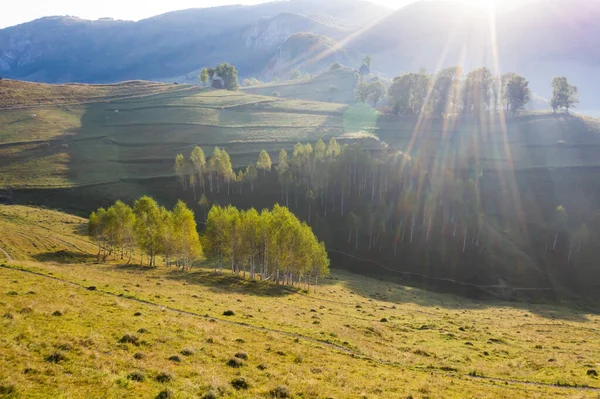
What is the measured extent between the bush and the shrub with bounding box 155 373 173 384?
6.21 m

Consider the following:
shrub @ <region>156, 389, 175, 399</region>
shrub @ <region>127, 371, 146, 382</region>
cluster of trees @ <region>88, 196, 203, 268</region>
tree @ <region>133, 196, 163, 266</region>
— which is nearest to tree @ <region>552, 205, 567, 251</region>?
cluster of trees @ <region>88, 196, 203, 268</region>

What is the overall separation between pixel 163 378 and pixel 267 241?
5972cm

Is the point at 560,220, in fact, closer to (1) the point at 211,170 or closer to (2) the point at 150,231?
(1) the point at 211,170

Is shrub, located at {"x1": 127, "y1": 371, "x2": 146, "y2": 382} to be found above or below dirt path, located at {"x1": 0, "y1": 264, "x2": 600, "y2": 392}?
above

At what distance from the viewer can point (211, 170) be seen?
14100 centimetres

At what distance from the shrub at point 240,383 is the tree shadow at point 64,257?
2520 inches

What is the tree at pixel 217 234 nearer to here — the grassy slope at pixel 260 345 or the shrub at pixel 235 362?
the grassy slope at pixel 260 345

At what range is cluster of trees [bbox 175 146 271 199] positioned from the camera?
13862 centimetres

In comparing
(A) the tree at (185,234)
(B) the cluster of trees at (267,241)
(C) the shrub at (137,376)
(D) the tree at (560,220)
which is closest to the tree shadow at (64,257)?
(A) the tree at (185,234)

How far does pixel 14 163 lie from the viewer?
144250 millimetres

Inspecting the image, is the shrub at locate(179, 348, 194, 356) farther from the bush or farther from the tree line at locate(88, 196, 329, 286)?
the tree line at locate(88, 196, 329, 286)

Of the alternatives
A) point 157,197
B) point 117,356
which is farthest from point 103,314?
point 157,197

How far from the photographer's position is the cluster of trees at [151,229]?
3273 inches

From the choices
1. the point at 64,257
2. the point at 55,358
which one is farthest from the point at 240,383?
the point at 64,257
